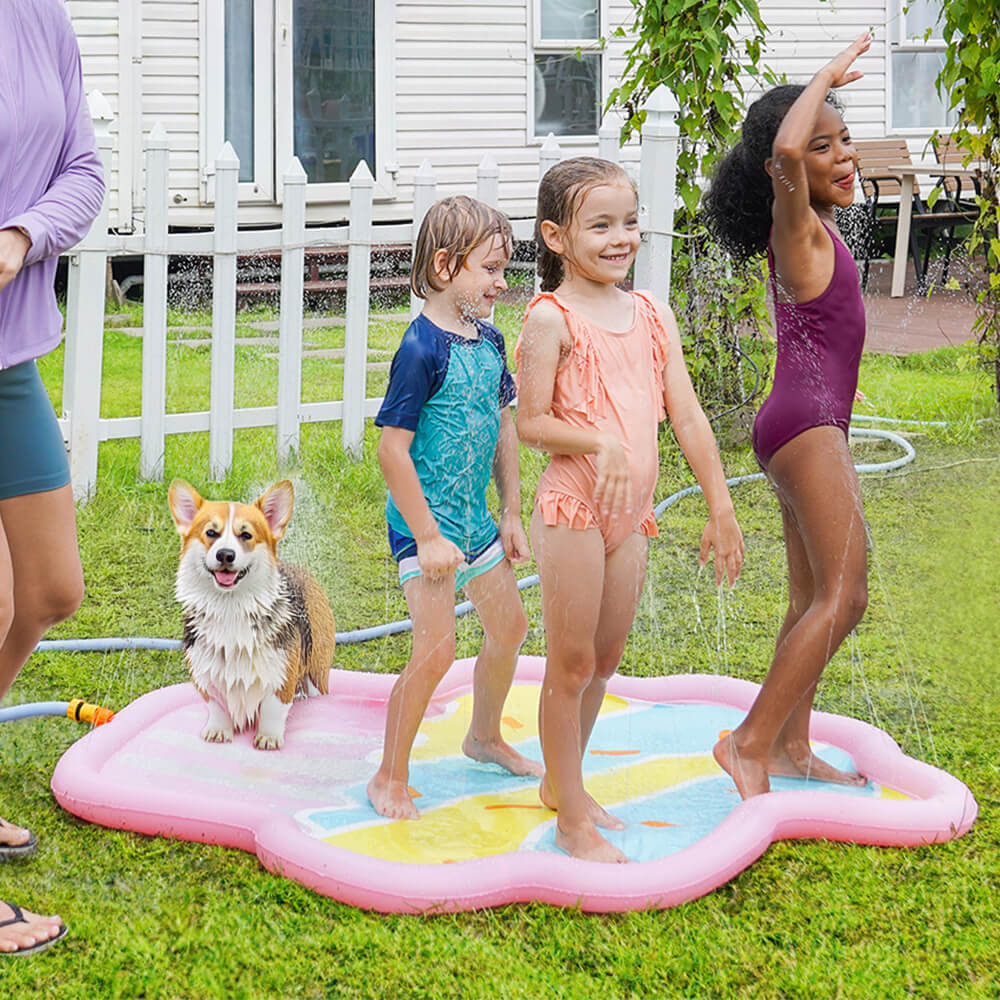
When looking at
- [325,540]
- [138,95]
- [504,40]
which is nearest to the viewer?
[325,540]

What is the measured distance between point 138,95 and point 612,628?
8.72 metres

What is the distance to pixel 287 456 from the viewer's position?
6203 mm

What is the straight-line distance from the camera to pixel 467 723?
3.85 meters

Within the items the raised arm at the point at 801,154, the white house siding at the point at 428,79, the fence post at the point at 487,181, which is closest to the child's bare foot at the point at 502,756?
the raised arm at the point at 801,154

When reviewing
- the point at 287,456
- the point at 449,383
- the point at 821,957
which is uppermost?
the point at 449,383

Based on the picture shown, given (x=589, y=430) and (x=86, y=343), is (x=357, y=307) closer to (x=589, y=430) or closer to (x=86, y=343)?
(x=86, y=343)

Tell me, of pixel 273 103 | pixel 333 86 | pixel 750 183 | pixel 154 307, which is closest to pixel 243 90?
pixel 273 103

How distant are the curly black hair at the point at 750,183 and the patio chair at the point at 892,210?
8.59m

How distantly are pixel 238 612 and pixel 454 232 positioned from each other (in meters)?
1.08

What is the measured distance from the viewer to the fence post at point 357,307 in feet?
20.0

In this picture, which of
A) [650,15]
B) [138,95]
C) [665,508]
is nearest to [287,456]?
[665,508]

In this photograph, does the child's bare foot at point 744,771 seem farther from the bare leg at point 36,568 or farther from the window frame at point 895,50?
the window frame at point 895,50

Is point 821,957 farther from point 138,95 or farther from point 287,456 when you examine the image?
point 138,95

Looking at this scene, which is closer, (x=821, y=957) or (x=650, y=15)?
(x=821, y=957)
